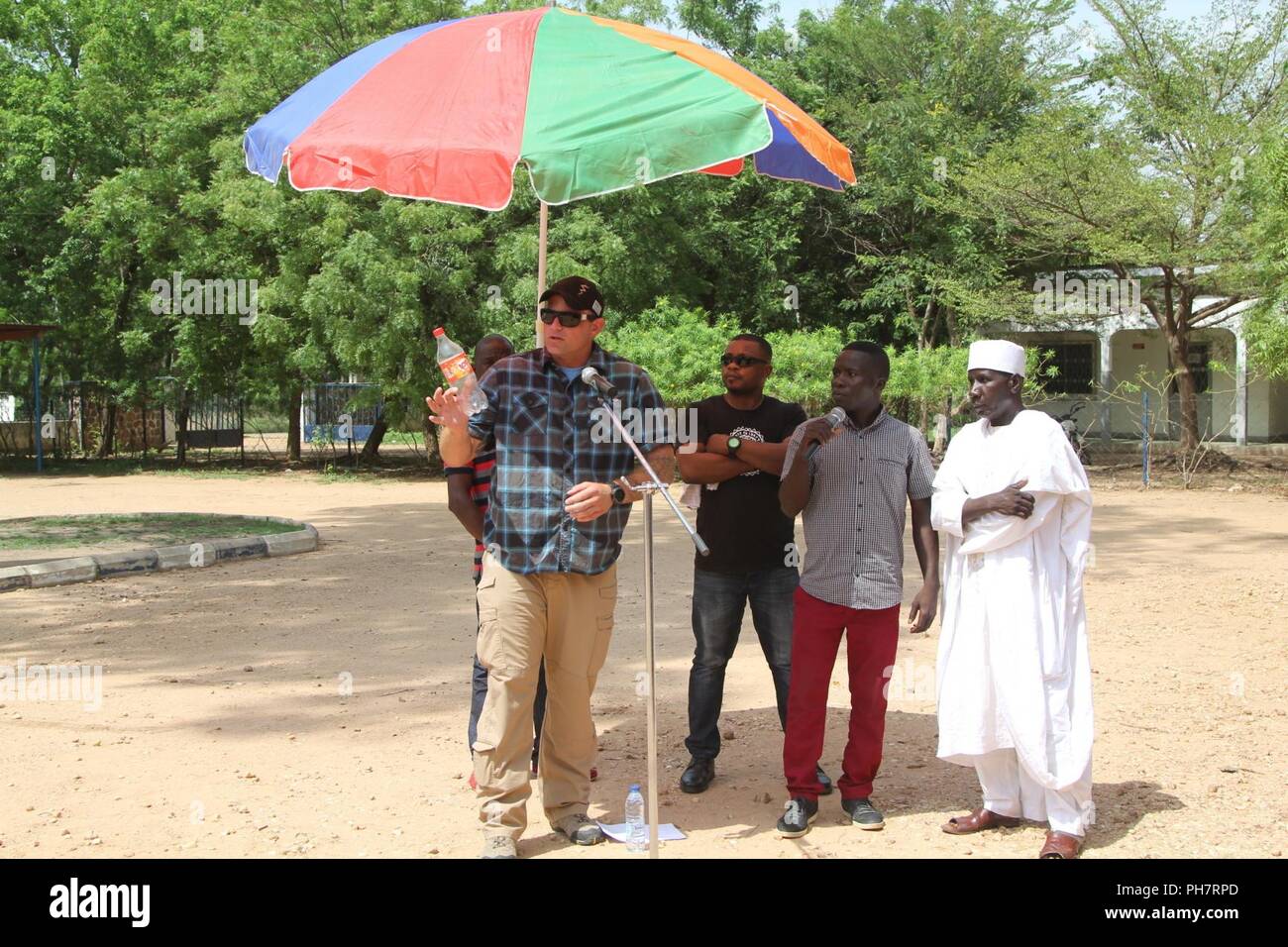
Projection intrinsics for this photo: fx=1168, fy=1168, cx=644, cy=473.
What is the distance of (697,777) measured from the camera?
16.9ft

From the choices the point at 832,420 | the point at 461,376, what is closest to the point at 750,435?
the point at 832,420

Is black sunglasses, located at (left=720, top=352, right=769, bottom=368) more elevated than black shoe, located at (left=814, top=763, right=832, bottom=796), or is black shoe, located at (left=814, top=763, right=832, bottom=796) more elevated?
black sunglasses, located at (left=720, top=352, right=769, bottom=368)

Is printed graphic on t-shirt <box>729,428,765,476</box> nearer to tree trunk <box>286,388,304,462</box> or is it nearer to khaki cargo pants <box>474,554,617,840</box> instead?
khaki cargo pants <box>474,554,617,840</box>

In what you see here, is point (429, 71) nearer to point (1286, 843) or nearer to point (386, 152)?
point (386, 152)

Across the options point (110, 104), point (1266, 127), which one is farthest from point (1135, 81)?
point (110, 104)

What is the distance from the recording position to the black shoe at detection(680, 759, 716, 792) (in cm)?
513

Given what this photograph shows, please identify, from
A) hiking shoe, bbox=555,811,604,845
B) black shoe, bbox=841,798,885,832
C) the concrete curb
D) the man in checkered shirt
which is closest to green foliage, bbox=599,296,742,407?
the concrete curb

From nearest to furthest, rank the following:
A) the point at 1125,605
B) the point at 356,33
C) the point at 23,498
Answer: the point at 1125,605, the point at 23,498, the point at 356,33

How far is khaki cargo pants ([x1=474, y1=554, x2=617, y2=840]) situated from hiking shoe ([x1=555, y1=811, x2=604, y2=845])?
0.11 feet

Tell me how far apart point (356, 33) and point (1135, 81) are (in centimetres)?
1586

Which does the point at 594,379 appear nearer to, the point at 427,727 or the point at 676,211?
the point at 427,727

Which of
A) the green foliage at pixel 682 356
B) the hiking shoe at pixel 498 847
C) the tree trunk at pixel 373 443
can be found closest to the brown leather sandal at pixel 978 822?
the hiking shoe at pixel 498 847

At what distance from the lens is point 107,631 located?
8.53 m

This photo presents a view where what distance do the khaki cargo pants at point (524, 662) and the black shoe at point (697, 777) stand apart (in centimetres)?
76
